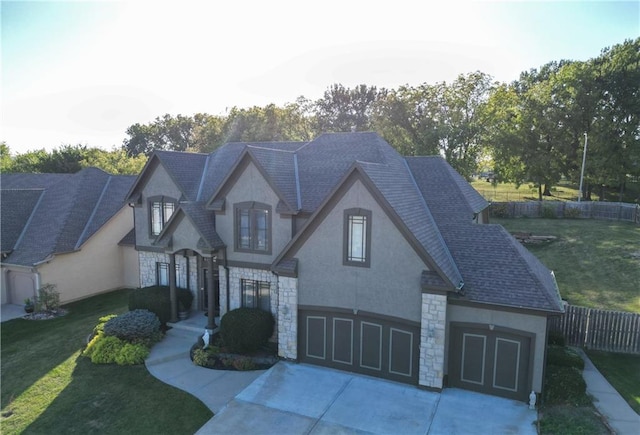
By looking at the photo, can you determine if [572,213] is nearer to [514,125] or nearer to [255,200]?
[514,125]

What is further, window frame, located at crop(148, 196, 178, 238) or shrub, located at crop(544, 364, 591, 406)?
window frame, located at crop(148, 196, 178, 238)

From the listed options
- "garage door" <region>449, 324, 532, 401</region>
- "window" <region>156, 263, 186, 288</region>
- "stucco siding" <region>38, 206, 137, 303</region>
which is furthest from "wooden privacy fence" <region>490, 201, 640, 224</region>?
"stucco siding" <region>38, 206, 137, 303</region>

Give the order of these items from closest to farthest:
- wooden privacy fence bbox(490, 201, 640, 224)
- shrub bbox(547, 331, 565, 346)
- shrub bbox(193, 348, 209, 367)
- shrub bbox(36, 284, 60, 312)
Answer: shrub bbox(547, 331, 565, 346), shrub bbox(193, 348, 209, 367), shrub bbox(36, 284, 60, 312), wooden privacy fence bbox(490, 201, 640, 224)

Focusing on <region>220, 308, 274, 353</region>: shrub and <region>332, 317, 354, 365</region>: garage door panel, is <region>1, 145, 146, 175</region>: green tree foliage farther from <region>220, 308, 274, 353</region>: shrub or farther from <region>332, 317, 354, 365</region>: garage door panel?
<region>332, 317, 354, 365</region>: garage door panel

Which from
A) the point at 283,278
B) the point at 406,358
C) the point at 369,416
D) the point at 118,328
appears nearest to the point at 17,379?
the point at 118,328

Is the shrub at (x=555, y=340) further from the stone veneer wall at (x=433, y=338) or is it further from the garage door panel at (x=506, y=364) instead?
the stone veneer wall at (x=433, y=338)

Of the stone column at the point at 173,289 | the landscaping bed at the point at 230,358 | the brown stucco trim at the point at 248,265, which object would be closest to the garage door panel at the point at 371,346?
the landscaping bed at the point at 230,358
